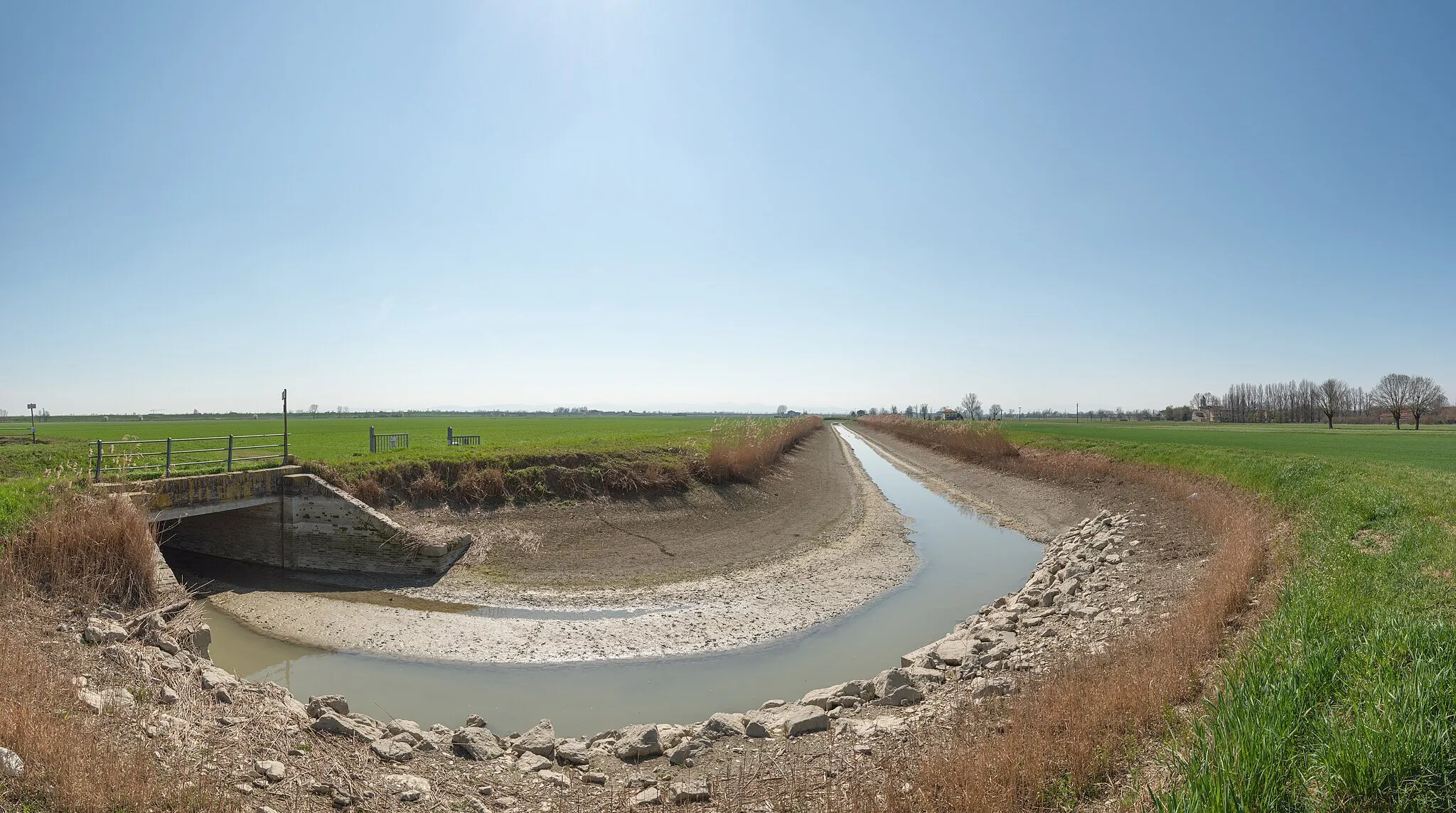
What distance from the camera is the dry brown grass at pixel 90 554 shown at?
1002 cm

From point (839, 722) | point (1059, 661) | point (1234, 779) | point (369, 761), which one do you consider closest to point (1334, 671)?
point (1234, 779)

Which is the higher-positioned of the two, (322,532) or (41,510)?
(41,510)

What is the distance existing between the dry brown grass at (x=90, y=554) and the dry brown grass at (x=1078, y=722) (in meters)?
13.0

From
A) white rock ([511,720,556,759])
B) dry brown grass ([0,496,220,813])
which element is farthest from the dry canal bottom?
dry brown grass ([0,496,220,813])

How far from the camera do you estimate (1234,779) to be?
14.3ft

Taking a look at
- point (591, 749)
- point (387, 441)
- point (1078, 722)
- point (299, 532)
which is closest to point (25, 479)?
point (299, 532)

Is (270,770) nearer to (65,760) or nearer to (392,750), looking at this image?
(392,750)

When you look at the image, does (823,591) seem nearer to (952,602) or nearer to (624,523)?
(952,602)

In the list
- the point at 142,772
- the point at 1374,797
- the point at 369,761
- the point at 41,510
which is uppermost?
the point at 41,510

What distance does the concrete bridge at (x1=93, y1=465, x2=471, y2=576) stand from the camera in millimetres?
18312

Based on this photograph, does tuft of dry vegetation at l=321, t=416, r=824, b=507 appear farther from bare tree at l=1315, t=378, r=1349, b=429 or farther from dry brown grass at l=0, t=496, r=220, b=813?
bare tree at l=1315, t=378, r=1349, b=429

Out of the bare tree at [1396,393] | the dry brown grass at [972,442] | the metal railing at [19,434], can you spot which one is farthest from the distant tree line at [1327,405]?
the metal railing at [19,434]

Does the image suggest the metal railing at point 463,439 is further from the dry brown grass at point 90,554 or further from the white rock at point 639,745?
the white rock at point 639,745

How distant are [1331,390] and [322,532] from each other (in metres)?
145
